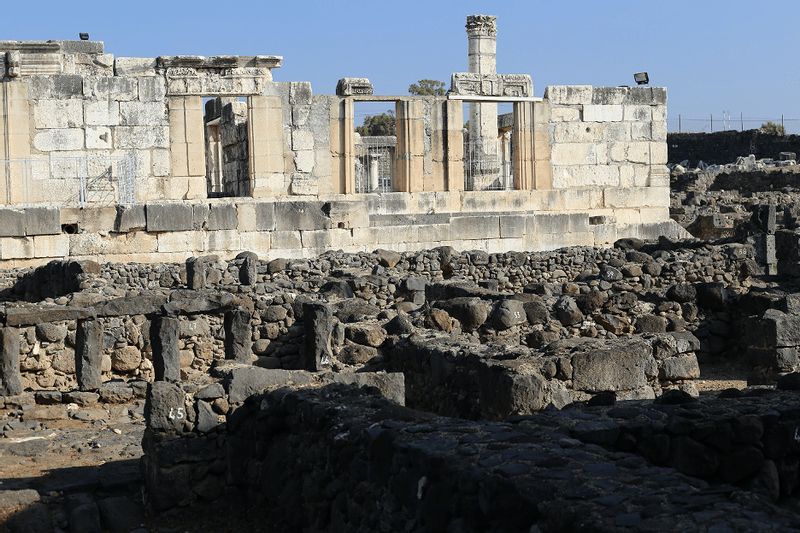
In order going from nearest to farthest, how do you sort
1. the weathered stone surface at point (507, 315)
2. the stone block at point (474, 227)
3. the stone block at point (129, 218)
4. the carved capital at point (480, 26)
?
the weathered stone surface at point (507, 315), the stone block at point (129, 218), the stone block at point (474, 227), the carved capital at point (480, 26)

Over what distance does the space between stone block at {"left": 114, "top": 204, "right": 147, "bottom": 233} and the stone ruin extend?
0.04 meters

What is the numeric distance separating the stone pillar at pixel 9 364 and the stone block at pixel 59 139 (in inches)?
336

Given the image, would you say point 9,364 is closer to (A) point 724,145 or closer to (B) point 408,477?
(B) point 408,477

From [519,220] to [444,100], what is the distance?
269 centimetres

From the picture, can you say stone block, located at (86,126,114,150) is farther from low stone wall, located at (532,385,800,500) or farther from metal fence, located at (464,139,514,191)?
low stone wall, located at (532,385,800,500)

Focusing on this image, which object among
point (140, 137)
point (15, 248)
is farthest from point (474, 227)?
point (15, 248)

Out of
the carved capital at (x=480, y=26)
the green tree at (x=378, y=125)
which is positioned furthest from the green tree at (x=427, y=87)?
the carved capital at (x=480, y=26)

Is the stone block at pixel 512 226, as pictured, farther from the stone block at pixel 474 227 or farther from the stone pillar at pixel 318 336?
the stone pillar at pixel 318 336

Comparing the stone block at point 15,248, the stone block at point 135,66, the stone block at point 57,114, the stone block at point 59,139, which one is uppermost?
the stone block at point 135,66

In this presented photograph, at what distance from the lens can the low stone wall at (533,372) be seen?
9.05m

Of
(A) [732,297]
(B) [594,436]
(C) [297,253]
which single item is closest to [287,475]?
(B) [594,436]

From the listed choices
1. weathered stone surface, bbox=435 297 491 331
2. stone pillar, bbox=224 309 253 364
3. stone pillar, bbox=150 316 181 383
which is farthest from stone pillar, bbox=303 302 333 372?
stone pillar, bbox=150 316 181 383

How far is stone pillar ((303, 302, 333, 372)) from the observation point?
11664 millimetres

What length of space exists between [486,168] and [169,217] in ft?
31.9
